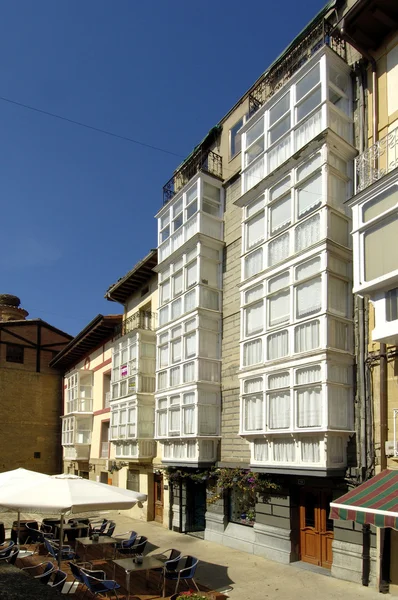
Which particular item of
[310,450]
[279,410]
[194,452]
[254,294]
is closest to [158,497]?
[194,452]

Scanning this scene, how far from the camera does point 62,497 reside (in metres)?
10.8

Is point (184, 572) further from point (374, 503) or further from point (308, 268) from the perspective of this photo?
point (308, 268)

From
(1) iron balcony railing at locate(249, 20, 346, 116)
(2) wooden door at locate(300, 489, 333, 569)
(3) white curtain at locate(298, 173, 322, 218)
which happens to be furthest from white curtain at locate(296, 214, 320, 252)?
(2) wooden door at locate(300, 489, 333, 569)

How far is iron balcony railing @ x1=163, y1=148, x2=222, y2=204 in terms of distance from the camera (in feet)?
65.8

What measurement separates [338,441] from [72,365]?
87.5 ft

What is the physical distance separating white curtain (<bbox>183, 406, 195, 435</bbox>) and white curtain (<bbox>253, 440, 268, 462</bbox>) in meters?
3.36

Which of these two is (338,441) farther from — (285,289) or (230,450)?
(230,450)

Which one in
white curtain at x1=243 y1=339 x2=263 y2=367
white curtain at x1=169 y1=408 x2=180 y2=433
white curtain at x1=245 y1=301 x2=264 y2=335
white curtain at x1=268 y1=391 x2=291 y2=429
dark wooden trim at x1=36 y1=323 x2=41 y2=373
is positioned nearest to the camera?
white curtain at x1=268 y1=391 x2=291 y2=429

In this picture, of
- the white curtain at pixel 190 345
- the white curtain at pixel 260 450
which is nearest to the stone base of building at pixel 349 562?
the white curtain at pixel 260 450

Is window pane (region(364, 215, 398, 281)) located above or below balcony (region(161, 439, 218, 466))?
above

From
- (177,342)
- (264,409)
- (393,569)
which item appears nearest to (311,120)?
(264,409)

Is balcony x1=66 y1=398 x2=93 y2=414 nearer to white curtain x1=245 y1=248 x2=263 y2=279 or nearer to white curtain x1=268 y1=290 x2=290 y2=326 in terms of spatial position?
Result: white curtain x1=245 y1=248 x2=263 y2=279

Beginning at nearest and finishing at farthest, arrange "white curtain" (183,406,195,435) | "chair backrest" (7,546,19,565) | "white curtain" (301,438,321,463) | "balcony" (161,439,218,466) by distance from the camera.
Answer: "chair backrest" (7,546,19,565) → "white curtain" (301,438,321,463) → "balcony" (161,439,218,466) → "white curtain" (183,406,195,435)

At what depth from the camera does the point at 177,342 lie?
19438 millimetres
